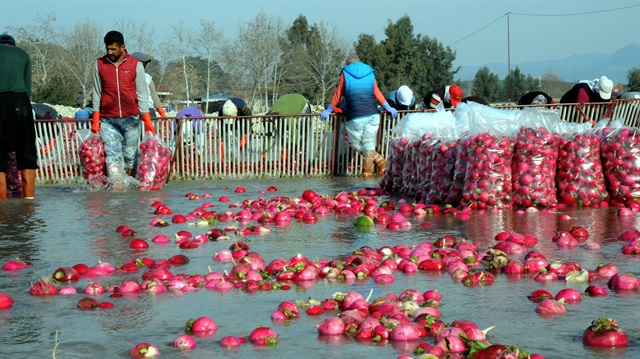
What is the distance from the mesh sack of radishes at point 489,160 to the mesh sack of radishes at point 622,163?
990 millimetres

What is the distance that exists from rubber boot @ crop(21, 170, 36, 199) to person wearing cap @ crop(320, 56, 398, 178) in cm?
474

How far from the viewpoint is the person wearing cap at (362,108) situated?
13773 mm

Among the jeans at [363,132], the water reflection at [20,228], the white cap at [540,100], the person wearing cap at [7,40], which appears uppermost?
the person wearing cap at [7,40]

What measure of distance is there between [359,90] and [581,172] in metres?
5.18

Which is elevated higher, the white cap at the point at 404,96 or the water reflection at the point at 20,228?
the white cap at the point at 404,96

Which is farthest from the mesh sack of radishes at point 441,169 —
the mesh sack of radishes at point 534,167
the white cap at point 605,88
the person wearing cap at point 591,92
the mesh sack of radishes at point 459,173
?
the white cap at point 605,88

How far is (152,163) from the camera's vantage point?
12.3 m

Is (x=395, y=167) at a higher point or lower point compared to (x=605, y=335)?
higher

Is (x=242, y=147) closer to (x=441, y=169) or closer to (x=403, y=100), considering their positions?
(x=403, y=100)

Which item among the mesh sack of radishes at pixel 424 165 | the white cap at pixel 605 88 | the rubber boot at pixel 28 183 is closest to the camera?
the mesh sack of radishes at pixel 424 165

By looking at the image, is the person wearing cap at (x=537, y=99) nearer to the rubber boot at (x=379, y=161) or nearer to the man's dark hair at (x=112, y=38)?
the rubber boot at (x=379, y=161)

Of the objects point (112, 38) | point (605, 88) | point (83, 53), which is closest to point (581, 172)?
point (112, 38)

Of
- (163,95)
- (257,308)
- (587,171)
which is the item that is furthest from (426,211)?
(163,95)

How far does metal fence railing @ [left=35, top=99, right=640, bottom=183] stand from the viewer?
45.8ft
